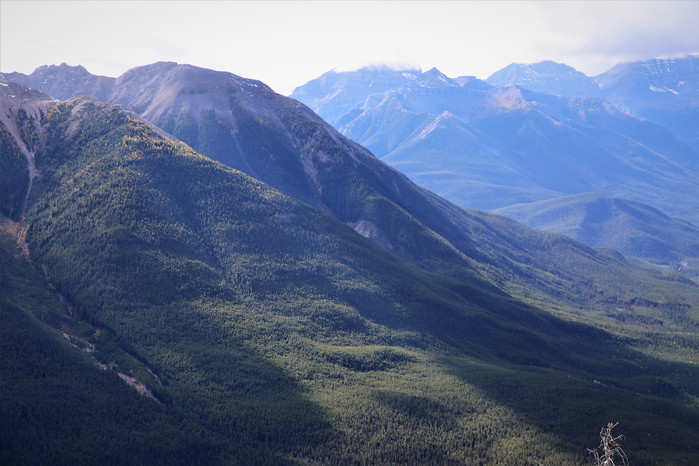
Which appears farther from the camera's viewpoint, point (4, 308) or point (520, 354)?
point (520, 354)

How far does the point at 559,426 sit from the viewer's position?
13638 centimetres

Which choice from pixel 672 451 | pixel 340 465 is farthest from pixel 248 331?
pixel 672 451

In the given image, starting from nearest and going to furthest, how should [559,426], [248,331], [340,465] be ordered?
1. [340,465]
2. [559,426]
3. [248,331]

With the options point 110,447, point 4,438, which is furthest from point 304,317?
point 4,438

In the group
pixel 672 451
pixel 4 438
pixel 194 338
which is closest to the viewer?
pixel 4 438

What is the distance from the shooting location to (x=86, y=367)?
130500 mm

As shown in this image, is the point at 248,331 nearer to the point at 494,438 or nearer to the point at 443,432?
the point at 443,432

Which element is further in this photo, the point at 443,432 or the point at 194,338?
the point at 194,338

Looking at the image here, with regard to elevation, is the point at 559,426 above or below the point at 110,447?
above

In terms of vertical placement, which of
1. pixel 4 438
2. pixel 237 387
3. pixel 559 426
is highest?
pixel 559 426

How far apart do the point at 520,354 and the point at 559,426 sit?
185ft

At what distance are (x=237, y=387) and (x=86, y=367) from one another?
37.9 m

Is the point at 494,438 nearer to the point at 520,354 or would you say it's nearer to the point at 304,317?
the point at 520,354

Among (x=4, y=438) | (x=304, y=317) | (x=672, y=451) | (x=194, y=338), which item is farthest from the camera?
(x=304, y=317)
